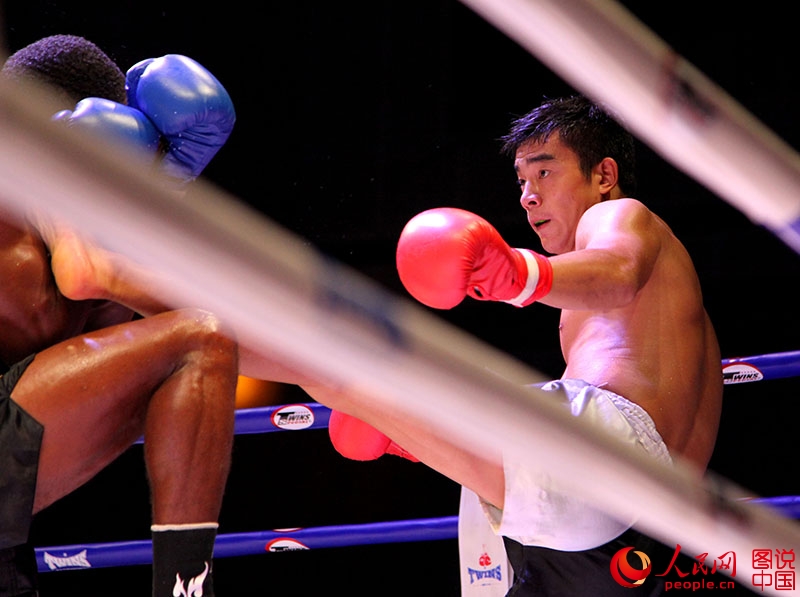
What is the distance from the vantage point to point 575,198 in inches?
67.8

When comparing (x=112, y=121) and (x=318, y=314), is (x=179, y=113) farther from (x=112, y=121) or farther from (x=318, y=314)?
(x=318, y=314)

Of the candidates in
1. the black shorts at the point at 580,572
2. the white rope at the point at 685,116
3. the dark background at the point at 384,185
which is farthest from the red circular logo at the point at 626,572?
the dark background at the point at 384,185

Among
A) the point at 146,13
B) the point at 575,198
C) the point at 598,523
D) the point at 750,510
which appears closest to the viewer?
the point at 598,523

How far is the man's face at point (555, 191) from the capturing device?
67.9 inches

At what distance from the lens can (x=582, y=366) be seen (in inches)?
59.2

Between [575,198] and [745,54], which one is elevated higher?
[745,54]

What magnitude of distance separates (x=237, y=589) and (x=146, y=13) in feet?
6.76

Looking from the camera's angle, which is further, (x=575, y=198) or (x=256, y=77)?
(x=256, y=77)

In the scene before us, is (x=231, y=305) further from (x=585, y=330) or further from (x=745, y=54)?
(x=745, y=54)

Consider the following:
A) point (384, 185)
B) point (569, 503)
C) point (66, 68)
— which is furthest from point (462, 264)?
point (384, 185)

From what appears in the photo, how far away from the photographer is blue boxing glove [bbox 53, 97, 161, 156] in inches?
46.9

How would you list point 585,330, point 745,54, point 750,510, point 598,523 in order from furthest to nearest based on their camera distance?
1. point 745,54
2. point 585,330
3. point 750,510
4. point 598,523

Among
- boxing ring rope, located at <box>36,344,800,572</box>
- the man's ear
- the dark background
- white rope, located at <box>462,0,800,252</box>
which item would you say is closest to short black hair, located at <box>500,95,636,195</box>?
the man's ear

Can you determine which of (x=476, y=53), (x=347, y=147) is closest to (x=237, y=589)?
(x=347, y=147)
